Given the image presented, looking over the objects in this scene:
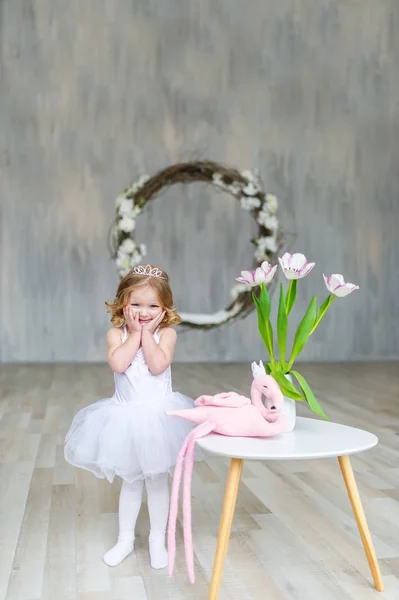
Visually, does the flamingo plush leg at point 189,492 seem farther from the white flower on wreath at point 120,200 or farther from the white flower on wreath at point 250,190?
the white flower on wreath at point 250,190

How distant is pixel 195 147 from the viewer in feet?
23.5

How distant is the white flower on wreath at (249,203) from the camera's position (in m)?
7.11

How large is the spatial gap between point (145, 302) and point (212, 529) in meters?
0.79

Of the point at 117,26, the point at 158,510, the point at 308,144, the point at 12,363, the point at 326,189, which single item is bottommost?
the point at 12,363

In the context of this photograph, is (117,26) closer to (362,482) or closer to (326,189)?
(326,189)

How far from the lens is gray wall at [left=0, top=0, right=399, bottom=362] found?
6957mm

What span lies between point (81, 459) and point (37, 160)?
5.54 metres

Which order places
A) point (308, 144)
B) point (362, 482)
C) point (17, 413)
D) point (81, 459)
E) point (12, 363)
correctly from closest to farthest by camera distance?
point (81, 459) < point (362, 482) < point (17, 413) < point (12, 363) < point (308, 144)

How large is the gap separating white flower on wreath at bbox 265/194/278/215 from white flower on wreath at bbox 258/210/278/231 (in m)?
0.05

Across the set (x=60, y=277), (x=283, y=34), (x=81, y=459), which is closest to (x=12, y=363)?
(x=60, y=277)

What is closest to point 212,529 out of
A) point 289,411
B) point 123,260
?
point 289,411

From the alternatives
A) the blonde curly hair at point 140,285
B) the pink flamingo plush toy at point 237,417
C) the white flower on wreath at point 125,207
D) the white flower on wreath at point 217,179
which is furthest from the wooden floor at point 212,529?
the white flower on wreath at point 217,179

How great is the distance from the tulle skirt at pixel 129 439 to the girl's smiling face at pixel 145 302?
0.23 meters

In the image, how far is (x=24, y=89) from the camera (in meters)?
6.96
